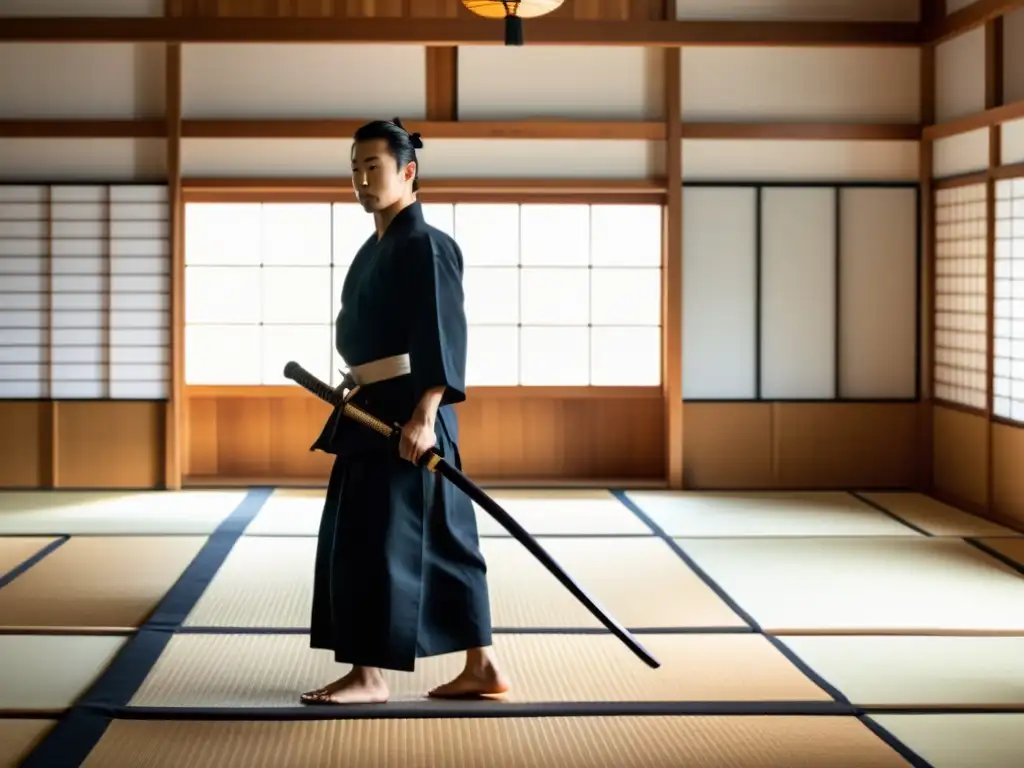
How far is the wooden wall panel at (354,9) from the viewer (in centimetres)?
655

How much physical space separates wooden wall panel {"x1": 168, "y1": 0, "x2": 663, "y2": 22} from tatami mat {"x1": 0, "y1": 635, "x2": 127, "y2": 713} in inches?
147

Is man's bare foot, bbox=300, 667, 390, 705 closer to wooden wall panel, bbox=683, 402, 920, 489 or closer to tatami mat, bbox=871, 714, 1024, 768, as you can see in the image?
tatami mat, bbox=871, 714, 1024, 768

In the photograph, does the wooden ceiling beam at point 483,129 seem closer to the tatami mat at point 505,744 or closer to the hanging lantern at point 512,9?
the hanging lantern at point 512,9

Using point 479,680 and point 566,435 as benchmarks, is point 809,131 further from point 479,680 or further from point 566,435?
point 479,680

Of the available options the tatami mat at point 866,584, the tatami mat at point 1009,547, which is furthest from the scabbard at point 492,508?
the tatami mat at point 1009,547

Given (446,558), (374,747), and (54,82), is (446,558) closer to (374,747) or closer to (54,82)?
(374,747)

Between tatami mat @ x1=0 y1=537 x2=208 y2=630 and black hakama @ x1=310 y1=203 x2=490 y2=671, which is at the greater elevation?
black hakama @ x1=310 y1=203 x2=490 y2=671

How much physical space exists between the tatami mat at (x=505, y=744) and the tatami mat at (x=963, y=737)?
0.07 metres

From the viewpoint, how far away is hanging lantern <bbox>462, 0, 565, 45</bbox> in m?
4.87

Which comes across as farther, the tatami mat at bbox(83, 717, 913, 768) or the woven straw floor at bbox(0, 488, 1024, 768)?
the woven straw floor at bbox(0, 488, 1024, 768)

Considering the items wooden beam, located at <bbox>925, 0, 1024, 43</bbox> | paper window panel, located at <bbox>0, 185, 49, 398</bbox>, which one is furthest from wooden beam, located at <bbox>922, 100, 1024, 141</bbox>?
paper window panel, located at <bbox>0, 185, 49, 398</bbox>

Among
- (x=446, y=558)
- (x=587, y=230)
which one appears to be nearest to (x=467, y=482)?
(x=446, y=558)

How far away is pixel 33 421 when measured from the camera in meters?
6.78

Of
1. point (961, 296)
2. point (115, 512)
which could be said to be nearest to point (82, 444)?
point (115, 512)
